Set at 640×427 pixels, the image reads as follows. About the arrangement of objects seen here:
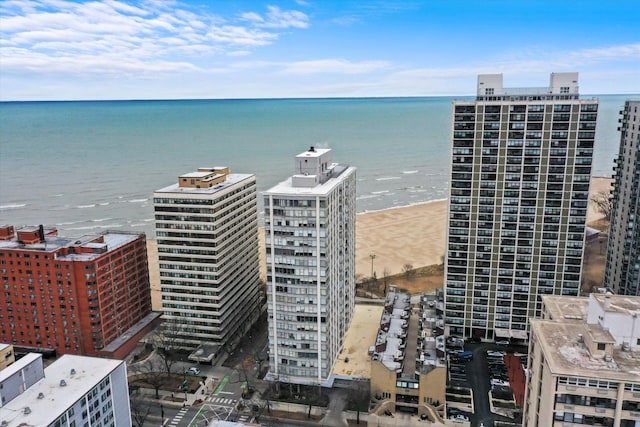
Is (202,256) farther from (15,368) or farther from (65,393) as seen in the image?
(15,368)

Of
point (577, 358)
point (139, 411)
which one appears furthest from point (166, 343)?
point (577, 358)

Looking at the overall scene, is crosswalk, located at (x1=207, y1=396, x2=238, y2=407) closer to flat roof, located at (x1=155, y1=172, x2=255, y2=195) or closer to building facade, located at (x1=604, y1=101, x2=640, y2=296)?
flat roof, located at (x1=155, y1=172, x2=255, y2=195)

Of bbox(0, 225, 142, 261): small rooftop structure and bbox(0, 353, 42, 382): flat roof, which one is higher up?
bbox(0, 225, 142, 261): small rooftop structure

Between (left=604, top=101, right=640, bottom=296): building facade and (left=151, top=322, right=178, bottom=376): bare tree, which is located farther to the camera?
(left=604, top=101, right=640, bottom=296): building facade

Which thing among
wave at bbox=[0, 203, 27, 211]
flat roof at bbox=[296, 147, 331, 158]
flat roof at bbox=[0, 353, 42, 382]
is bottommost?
wave at bbox=[0, 203, 27, 211]

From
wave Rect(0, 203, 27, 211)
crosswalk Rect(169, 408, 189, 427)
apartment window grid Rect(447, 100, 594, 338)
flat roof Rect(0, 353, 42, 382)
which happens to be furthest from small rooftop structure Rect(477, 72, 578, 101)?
wave Rect(0, 203, 27, 211)

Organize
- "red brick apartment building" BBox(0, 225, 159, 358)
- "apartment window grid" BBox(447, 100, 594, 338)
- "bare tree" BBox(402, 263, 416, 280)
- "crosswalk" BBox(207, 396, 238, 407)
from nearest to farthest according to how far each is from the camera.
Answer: "crosswalk" BBox(207, 396, 238, 407)
"apartment window grid" BBox(447, 100, 594, 338)
"red brick apartment building" BBox(0, 225, 159, 358)
"bare tree" BBox(402, 263, 416, 280)

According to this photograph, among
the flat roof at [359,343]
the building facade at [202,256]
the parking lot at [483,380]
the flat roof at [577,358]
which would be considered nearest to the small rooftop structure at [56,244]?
the building facade at [202,256]

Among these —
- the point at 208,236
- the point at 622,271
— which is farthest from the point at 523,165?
the point at 208,236
